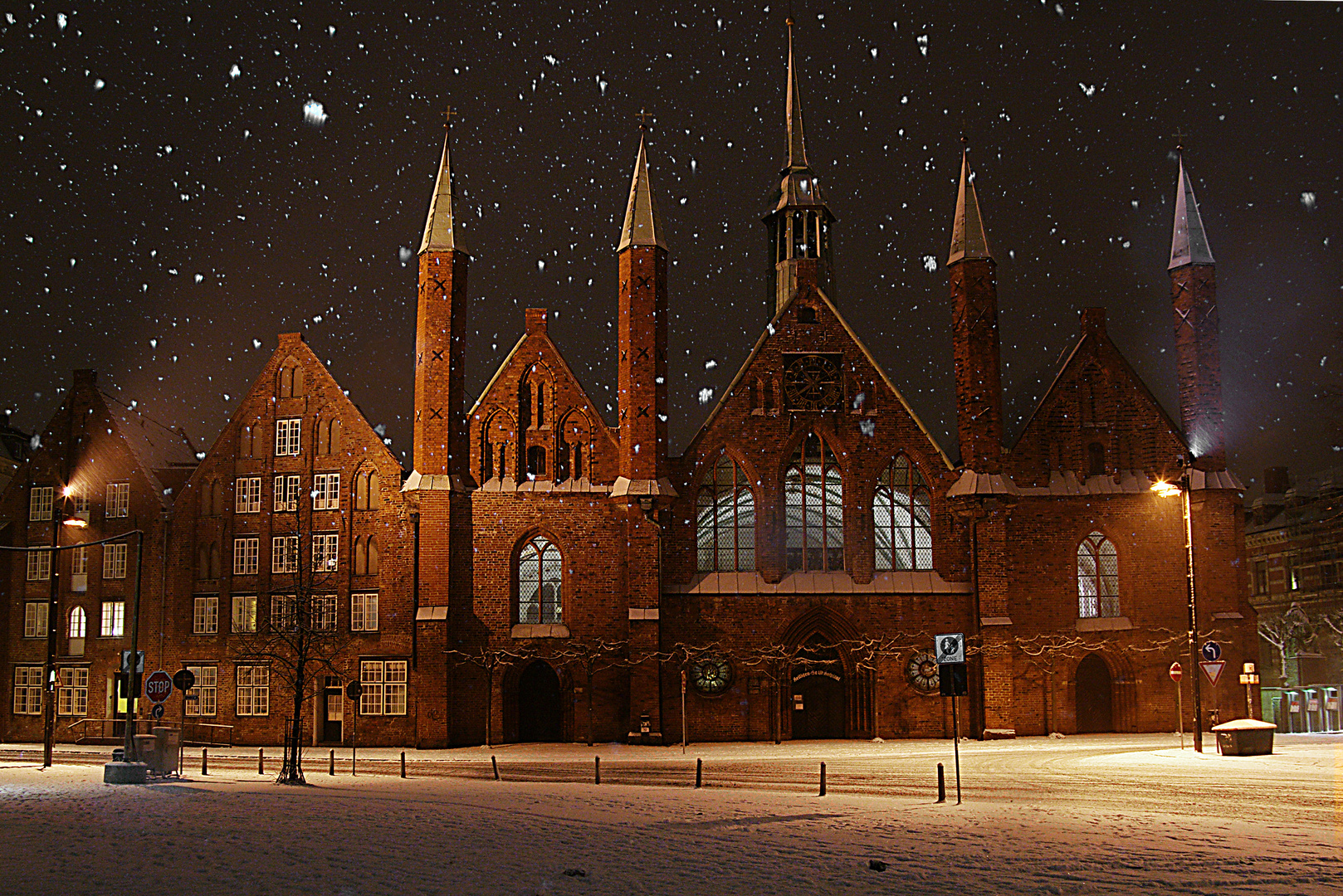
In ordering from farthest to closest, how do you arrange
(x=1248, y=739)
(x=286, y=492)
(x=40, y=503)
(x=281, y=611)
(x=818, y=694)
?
(x=40, y=503)
(x=286, y=492)
(x=818, y=694)
(x=281, y=611)
(x=1248, y=739)

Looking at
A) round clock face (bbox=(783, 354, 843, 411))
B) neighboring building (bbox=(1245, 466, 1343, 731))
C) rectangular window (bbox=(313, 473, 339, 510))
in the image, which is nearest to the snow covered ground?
rectangular window (bbox=(313, 473, 339, 510))

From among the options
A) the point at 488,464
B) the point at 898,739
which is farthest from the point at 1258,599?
the point at 488,464

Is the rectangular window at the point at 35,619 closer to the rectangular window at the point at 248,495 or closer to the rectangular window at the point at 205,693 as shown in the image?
the rectangular window at the point at 205,693

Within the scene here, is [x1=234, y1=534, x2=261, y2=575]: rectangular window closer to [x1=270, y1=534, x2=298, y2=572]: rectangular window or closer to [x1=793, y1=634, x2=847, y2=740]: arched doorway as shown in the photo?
[x1=270, y1=534, x2=298, y2=572]: rectangular window

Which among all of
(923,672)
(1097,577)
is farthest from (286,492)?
(1097,577)

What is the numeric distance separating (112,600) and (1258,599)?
60.3m

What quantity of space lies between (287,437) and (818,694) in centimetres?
2077

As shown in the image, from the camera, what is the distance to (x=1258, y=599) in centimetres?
7088

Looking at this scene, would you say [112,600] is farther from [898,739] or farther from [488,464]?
[898,739]

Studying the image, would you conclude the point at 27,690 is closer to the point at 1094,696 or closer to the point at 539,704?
the point at 539,704

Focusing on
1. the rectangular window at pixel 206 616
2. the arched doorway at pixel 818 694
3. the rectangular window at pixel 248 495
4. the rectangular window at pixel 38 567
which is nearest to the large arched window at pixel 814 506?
the arched doorway at pixel 818 694

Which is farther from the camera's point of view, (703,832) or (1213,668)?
(1213,668)

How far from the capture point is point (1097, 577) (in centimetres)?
4216

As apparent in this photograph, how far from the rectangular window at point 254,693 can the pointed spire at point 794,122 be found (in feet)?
99.3
